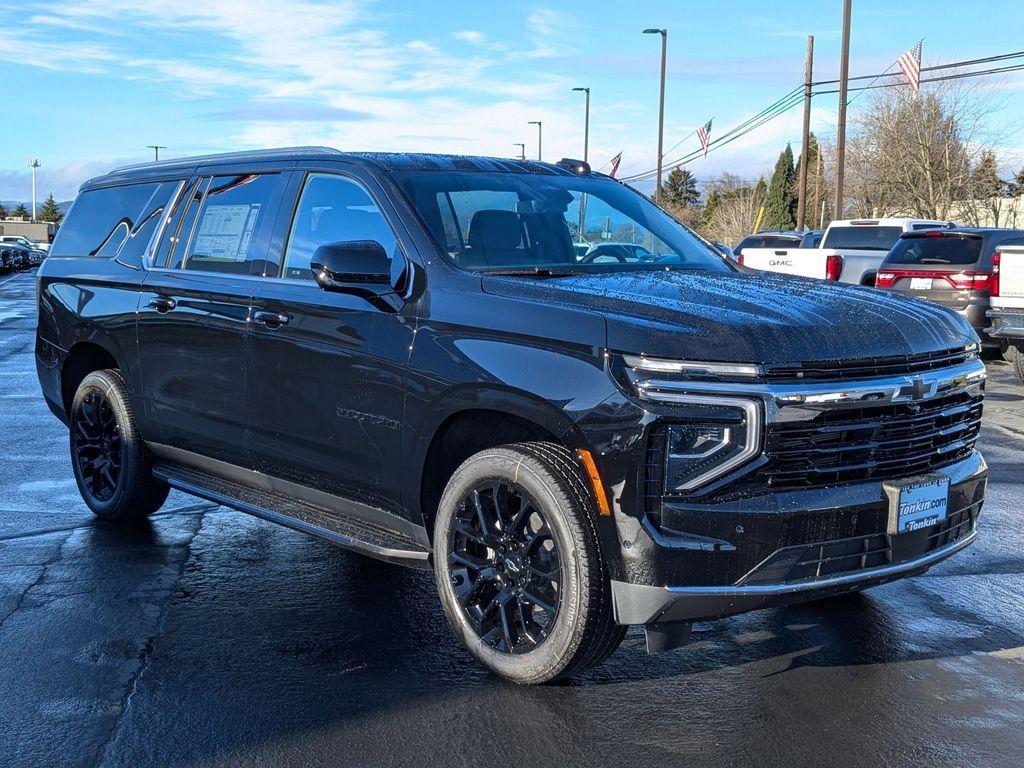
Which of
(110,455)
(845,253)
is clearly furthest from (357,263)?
(845,253)

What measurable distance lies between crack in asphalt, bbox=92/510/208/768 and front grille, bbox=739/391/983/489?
214 cm

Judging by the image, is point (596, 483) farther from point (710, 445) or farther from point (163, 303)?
point (163, 303)

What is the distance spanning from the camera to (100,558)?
5.77m

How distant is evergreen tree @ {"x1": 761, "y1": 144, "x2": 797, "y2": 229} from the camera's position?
70.0 m

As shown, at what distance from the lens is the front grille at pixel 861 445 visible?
141 inches

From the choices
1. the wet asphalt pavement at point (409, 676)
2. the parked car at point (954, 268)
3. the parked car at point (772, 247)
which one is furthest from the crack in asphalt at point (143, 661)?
the parked car at point (772, 247)

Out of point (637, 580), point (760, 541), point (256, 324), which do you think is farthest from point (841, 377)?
point (256, 324)

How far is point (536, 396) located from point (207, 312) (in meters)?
2.21

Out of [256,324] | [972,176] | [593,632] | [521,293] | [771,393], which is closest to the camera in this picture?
[771,393]

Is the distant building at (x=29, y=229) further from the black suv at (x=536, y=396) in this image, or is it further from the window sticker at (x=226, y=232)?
the black suv at (x=536, y=396)

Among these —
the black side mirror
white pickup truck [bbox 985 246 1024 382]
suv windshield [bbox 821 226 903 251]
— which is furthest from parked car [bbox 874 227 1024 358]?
the black side mirror

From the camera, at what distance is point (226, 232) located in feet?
18.2

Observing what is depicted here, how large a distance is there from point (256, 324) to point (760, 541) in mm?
2539

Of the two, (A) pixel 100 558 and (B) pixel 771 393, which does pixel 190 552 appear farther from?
(B) pixel 771 393
